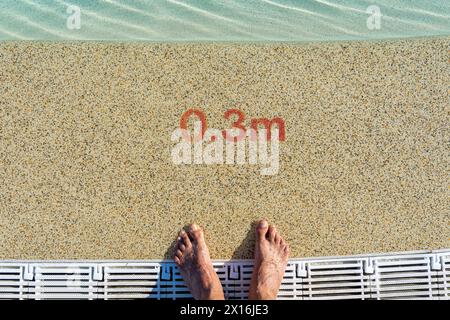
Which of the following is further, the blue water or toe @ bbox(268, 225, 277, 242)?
the blue water

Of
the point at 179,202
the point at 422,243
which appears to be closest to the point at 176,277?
the point at 179,202

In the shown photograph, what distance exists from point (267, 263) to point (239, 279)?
0.19 metres

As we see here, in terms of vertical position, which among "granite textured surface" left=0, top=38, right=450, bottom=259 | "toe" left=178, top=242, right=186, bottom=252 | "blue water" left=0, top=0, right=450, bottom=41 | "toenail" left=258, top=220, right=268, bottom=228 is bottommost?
"toe" left=178, top=242, right=186, bottom=252

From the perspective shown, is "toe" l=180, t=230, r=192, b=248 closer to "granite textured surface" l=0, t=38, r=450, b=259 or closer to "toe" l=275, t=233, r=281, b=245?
"granite textured surface" l=0, t=38, r=450, b=259

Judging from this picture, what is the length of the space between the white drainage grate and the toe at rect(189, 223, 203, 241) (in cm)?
19

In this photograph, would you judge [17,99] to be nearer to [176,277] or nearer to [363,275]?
[176,277]

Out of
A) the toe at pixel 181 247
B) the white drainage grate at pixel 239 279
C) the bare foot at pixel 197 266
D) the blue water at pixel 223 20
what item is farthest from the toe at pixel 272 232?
the blue water at pixel 223 20

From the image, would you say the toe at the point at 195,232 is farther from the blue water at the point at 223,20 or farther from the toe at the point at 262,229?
the blue water at the point at 223,20

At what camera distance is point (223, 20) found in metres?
2.15

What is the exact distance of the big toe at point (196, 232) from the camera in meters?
1.99

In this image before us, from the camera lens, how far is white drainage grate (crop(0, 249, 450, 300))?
6.45 ft

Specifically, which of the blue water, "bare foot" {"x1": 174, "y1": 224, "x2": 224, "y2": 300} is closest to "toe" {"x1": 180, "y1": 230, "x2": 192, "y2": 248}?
"bare foot" {"x1": 174, "y1": 224, "x2": 224, "y2": 300}

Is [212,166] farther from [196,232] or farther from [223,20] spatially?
[223,20]

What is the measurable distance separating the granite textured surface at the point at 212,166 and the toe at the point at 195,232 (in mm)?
50
